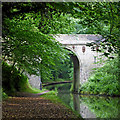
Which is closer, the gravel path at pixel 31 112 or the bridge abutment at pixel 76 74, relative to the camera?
the gravel path at pixel 31 112

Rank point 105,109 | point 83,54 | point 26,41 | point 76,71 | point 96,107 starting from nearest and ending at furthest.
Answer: point 26,41, point 105,109, point 96,107, point 83,54, point 76,71

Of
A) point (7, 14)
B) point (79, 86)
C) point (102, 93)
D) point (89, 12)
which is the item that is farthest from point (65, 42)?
point (89, 12)

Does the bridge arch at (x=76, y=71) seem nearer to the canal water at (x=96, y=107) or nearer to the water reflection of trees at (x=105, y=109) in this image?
the canal water at (x=96, y=107)

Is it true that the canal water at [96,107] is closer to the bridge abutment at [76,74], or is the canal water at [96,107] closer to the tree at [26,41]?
the tree at [26,41]

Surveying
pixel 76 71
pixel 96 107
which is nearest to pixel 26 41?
pixel 96 107

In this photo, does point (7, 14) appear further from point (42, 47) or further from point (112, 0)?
point (112, 0)

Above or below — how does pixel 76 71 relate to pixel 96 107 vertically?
above

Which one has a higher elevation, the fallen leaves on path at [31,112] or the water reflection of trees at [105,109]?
the fallen leaves on path at [31,112]

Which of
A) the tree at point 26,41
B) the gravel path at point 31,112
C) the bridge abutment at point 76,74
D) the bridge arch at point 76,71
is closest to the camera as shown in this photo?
the gravel path at point 31,112

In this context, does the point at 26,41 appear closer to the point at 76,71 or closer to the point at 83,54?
the point at 83,54

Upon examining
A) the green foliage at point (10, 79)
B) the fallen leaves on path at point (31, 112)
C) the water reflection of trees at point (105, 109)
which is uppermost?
the green foliage at point (10, 79)

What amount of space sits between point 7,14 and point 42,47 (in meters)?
1.55

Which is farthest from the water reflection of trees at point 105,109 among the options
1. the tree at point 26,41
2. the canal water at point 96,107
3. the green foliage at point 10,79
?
the green foliage at point 10,79

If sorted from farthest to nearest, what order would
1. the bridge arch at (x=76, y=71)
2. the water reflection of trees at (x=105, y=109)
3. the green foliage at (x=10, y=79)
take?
the bridge arch at (x=76, y=71), the green foliage at (x=10, y=79), the water reflection of trees at (x=105, y=109)
